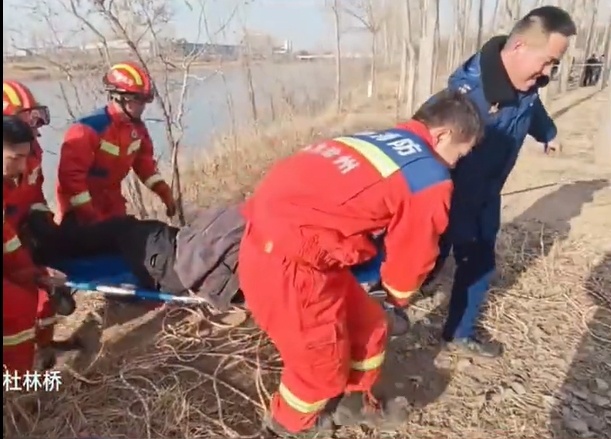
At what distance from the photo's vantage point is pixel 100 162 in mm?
3273

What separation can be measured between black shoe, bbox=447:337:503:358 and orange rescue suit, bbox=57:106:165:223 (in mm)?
1859

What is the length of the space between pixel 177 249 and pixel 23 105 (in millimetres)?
963

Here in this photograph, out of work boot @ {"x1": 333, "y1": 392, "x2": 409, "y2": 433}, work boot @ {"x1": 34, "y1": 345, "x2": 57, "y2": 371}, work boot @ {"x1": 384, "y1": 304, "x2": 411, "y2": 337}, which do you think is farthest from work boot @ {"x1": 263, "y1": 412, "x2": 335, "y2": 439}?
work boot @ {"x1": 34, "y1": 345, "x2": 57, "y2": 371}

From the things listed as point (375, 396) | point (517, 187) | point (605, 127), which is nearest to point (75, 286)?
point (375, 396)

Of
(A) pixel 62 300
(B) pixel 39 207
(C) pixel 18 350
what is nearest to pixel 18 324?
(C) pixel 18 350

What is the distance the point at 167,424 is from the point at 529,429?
141 centimetres

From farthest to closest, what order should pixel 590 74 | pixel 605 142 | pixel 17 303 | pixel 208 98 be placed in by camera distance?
1. pixel 590 74
2. pixel 208 98
3. pixel 605 142
4. pixel 17 303

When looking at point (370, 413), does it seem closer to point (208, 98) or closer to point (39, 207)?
point (39, 207)

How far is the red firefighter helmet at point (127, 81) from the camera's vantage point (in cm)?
314

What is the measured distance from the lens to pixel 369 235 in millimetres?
2141

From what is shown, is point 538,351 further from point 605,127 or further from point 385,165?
point 605,127

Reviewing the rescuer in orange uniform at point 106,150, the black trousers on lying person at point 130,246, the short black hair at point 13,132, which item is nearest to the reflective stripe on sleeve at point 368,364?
the black trousers on lying person at point 130,246

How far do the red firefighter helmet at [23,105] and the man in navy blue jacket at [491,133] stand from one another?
5.98 feet

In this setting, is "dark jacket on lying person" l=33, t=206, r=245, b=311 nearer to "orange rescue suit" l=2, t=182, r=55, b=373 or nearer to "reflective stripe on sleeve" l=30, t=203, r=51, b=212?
"reflective stripe on sleeve" l=30, t=203, r=51, b=212
